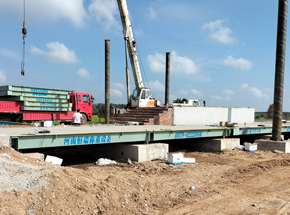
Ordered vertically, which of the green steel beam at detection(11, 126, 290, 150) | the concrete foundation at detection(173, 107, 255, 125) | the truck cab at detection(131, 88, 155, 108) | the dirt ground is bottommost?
the dirt ground

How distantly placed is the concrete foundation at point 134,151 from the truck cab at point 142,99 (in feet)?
32.8

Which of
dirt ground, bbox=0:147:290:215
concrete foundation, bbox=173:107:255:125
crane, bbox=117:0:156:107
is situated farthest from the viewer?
crane, bbox=117:0:156:107

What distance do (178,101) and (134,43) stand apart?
7252mm

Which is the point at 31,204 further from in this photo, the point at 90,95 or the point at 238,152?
the point at 90,95

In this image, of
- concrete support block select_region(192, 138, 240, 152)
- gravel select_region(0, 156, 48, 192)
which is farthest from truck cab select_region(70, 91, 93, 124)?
gravel select_region(0, 156, 48, 192)

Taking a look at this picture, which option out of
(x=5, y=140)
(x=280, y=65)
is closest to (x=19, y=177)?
(x=5, y=140)

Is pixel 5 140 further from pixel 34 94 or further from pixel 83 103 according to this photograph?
pixel 83 103

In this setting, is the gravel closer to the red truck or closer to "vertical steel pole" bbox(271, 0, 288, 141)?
"vertical steel pole" bbox(271, 0, 288, 141)

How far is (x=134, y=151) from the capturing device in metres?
9.51

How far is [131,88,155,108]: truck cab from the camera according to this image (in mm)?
20547

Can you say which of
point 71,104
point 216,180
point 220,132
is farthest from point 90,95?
point 216,180

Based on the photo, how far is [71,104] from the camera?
20234 millimetres

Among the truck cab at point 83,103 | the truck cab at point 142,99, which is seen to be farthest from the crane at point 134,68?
the truck cab at point 83,103

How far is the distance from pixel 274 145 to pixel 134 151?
7987 millimetres
